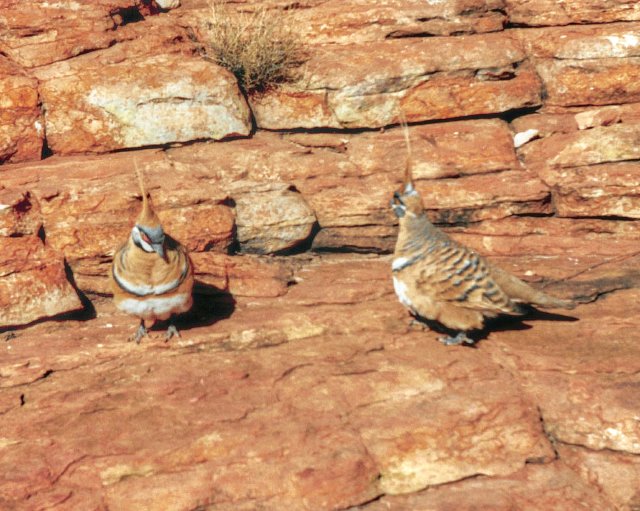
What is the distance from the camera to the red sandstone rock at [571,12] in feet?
31.2

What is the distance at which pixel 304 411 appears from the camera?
5.51 meters

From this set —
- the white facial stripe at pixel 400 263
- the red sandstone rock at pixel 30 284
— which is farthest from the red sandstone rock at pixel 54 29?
the white facial stripe at pixel 400 263

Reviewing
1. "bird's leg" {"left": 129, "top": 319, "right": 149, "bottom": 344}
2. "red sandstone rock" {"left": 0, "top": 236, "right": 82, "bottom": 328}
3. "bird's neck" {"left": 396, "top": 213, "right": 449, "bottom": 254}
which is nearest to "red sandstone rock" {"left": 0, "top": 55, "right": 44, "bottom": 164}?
"red sandstone rock" {"left": 0, "top": 236, "right": 82, "bottom": 328}

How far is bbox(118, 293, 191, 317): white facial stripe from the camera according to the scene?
6.21 meters

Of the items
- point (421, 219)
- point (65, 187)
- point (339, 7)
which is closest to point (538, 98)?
point (339, 7)

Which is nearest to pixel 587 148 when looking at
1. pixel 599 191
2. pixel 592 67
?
pixel 599 191

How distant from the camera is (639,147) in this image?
829 cm

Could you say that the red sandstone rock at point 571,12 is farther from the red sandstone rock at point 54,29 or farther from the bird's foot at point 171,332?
the bird's foot at point 171,332

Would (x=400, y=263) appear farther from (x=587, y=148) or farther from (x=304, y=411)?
(x=587, y=148)

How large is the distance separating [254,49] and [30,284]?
3.60m

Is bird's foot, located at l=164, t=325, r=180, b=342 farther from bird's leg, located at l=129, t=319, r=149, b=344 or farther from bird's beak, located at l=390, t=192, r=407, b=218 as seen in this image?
bird's beak, located at l=390, t=192, r=407, b=218

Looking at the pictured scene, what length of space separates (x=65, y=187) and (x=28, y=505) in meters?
3.37

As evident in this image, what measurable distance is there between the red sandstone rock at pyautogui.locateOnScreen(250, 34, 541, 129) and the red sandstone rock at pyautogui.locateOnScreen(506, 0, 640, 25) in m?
0.84

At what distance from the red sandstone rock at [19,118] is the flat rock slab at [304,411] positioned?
2.07 m
